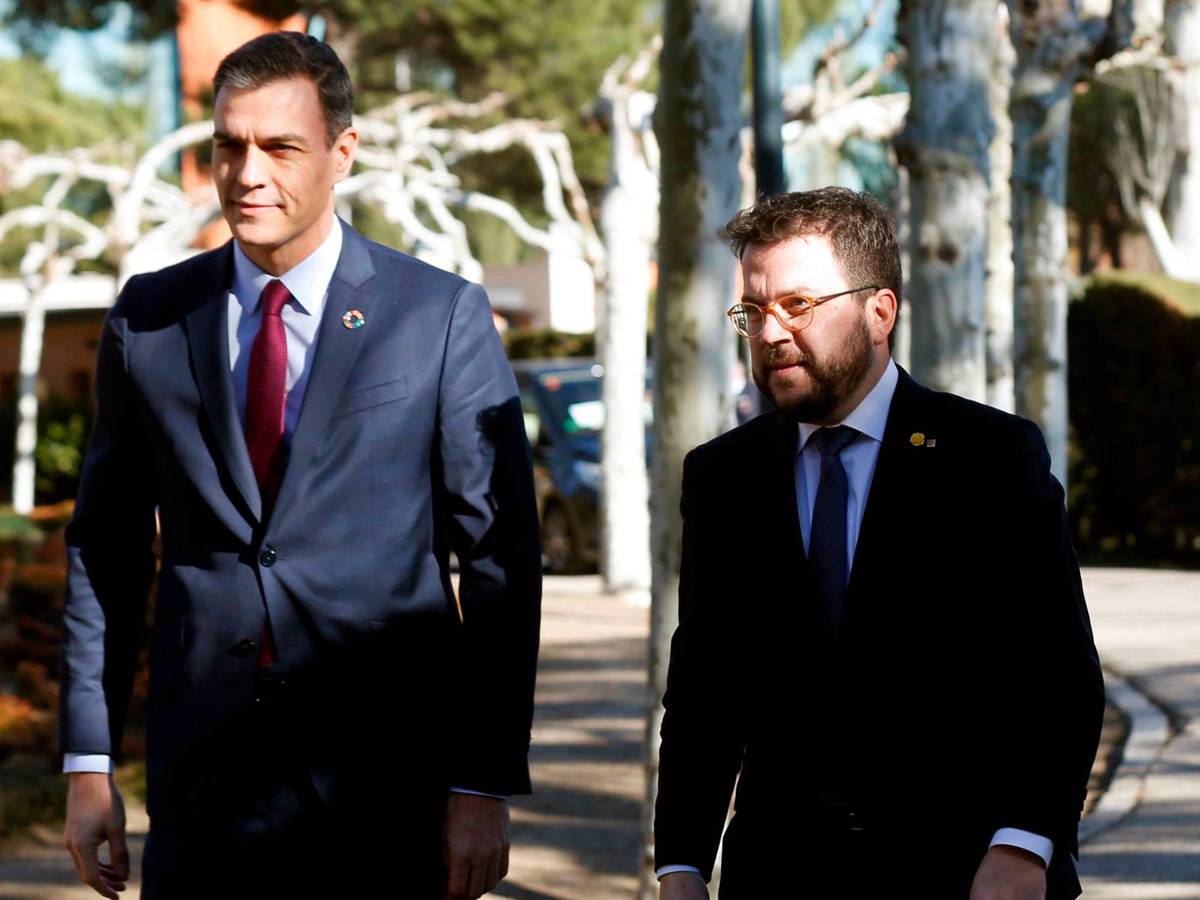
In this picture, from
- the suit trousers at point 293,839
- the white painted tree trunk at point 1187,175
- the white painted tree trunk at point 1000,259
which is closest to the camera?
the suit trousers at point 293,839

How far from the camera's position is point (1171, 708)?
8898 millimetres

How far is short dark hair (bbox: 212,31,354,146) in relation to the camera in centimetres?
316

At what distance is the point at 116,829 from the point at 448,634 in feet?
2.14

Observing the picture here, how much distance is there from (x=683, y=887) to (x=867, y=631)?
19.6 inches

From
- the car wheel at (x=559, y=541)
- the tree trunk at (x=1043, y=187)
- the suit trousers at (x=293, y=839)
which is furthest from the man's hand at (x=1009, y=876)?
the car wheel at (x=559, y=541)

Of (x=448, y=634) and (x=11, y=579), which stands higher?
(x=448, y=634)

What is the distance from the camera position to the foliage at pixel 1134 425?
17.3m

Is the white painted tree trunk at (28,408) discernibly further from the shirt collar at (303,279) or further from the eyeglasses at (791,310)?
the eyeglasses at (791,310)

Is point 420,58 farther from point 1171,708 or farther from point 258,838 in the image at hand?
point 258,838

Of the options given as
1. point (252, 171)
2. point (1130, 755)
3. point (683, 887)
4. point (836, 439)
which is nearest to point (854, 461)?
point (836, 439)

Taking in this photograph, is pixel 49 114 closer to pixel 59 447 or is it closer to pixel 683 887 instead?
pixel 59 447

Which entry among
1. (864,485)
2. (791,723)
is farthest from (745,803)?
(864,485)

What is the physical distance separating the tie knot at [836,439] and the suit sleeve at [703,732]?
0.64ft

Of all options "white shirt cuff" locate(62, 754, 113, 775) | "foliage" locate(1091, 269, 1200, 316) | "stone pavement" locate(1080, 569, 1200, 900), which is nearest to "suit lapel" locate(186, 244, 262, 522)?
"white shirt cuff" locate(62, 754, 113, 775)
